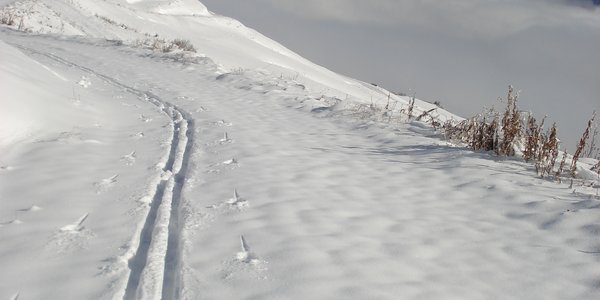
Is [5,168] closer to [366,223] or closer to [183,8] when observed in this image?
[366,223]

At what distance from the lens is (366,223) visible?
442 cm

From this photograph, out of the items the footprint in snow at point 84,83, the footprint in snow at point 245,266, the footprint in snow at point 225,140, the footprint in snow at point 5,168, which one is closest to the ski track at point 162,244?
the footprint in snow at point 245,266

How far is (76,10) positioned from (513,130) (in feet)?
86.9

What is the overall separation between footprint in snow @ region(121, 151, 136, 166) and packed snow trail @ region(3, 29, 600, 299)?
51 centimetres

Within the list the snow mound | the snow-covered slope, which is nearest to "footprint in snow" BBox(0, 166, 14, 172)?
the snow-covered slope

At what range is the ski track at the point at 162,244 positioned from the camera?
3.14 meters

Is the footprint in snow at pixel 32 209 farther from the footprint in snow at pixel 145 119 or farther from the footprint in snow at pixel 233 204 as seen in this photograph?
the footprint in snow at pixel 145 119

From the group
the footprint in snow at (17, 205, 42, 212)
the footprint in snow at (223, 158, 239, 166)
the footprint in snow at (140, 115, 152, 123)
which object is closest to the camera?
the footprint in snow at (17, 205, 42, 212)

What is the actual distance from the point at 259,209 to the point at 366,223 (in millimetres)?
947

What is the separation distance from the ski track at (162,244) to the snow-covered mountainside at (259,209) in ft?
0.05

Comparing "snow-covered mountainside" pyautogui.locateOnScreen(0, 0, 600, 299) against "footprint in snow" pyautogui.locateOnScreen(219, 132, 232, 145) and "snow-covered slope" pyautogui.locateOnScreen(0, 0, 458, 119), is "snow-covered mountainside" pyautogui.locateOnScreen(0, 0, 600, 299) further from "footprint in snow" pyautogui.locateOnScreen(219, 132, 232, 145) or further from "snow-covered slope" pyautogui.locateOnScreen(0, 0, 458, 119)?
"snow-covered slope" pyautogui.locateOnScreen(0, 0, 458, 119)

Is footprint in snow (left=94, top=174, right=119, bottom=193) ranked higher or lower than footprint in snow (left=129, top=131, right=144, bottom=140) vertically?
lower

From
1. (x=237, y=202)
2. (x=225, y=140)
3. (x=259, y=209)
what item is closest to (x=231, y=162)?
(x=225, y=140)

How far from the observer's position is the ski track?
10.3 ft
